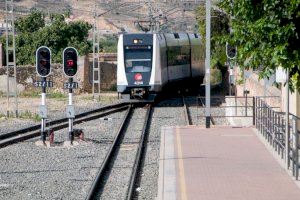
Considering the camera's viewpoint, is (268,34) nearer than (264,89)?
Yes

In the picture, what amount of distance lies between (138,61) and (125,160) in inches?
687

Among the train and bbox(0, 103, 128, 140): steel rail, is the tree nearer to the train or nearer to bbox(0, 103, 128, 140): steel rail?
bbox(0, 103, 128, 140): steel rail

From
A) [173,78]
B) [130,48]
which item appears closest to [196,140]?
[130,48]

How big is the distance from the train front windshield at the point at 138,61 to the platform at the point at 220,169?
14.0 m

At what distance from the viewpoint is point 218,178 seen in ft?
57.7

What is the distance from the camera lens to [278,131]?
785 inches

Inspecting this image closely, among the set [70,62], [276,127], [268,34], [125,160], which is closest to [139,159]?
[125,160]

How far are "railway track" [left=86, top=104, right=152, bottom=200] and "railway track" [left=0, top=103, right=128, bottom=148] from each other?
1760 millimetres

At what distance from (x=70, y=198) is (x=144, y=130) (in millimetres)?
12984

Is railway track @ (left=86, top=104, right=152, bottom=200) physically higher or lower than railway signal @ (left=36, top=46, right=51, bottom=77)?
lower

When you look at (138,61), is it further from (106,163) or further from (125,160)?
(106,163)

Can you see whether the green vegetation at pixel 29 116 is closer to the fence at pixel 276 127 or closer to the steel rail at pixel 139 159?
the steel rail at pixel 139 159

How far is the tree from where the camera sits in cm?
1167

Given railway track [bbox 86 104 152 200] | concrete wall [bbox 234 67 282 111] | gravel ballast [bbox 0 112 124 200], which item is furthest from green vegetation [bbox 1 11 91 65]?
gravel ballast [bbox 0 112 124 200]
